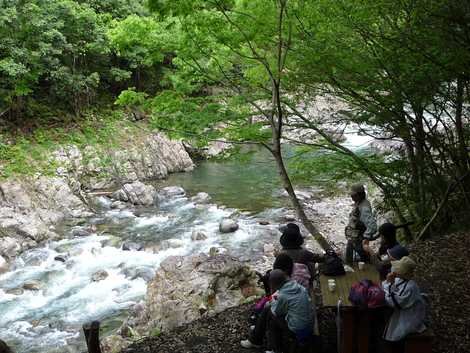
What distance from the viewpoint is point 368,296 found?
12.8 feet

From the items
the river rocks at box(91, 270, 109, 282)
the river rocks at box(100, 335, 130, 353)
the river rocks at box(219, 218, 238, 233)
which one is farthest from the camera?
the river rocks at box(219, 218, 238, 233)

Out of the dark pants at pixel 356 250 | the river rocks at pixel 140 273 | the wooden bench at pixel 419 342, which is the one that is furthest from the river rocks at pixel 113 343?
the wooden bench at pixel 419 342

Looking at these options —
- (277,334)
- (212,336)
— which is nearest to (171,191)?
(212,336)

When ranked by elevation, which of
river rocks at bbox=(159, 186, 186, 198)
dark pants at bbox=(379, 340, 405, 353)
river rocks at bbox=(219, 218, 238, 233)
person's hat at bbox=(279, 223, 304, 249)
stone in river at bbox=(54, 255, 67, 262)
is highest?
river rocks at bbox=(159, 186, 186, 198)

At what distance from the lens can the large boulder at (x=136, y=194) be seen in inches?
659

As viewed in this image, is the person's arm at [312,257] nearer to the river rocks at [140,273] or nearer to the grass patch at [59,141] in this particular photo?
the river rocks at [140,273]

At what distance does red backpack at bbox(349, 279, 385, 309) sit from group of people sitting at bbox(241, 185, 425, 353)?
6cm

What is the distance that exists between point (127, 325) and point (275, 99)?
5180mm

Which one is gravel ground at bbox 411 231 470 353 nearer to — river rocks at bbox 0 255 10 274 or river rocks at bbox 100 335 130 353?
river rocks at bbox 100 335 130 353

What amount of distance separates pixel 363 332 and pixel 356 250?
1.37 m

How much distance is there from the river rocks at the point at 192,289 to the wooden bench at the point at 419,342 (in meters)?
4.29

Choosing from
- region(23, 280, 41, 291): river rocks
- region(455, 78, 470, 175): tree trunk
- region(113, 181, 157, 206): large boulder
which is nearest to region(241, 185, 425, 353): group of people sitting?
region(455, 78, 470, 175): tree trunk

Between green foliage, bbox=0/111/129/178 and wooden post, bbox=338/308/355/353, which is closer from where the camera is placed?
wooden post, bbox=338/308/355/353

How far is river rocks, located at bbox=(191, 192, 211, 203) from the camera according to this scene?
16.9 m
